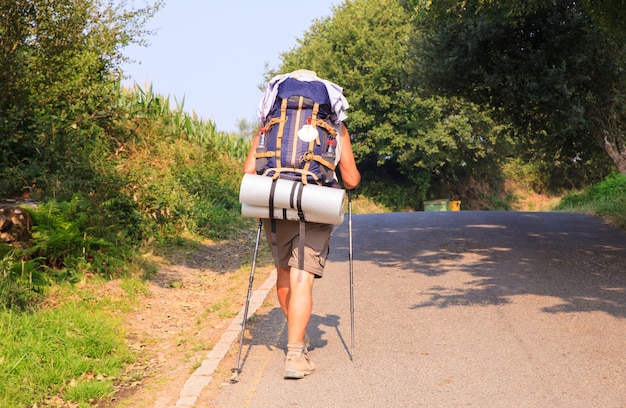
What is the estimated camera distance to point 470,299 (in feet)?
26.7

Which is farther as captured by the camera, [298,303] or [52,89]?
[52,89]

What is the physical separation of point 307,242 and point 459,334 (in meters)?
1.91

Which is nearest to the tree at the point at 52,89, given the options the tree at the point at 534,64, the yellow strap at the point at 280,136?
the yellow strap at the point at 280,136

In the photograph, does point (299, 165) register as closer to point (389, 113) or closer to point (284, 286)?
point (284, 286)

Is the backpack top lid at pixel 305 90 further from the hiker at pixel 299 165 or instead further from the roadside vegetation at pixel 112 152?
the roadside vegetation at pixel 112 152

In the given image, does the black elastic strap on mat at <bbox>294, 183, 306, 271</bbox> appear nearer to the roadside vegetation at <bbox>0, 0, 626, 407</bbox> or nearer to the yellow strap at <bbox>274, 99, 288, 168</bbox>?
the yellow strap at <bbox>274, 99, 288, 168</bbox>

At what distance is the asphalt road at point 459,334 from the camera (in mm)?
5191

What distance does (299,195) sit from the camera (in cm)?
530

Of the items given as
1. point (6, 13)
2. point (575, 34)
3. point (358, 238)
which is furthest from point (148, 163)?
point (575, 34)

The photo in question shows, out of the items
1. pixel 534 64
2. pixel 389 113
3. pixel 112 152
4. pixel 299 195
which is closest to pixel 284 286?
pixel 299 195

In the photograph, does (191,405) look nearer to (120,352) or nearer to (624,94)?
(120,352)

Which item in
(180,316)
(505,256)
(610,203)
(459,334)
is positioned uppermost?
(610,203)

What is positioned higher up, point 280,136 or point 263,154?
point 280,136

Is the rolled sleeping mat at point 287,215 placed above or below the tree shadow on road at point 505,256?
above
